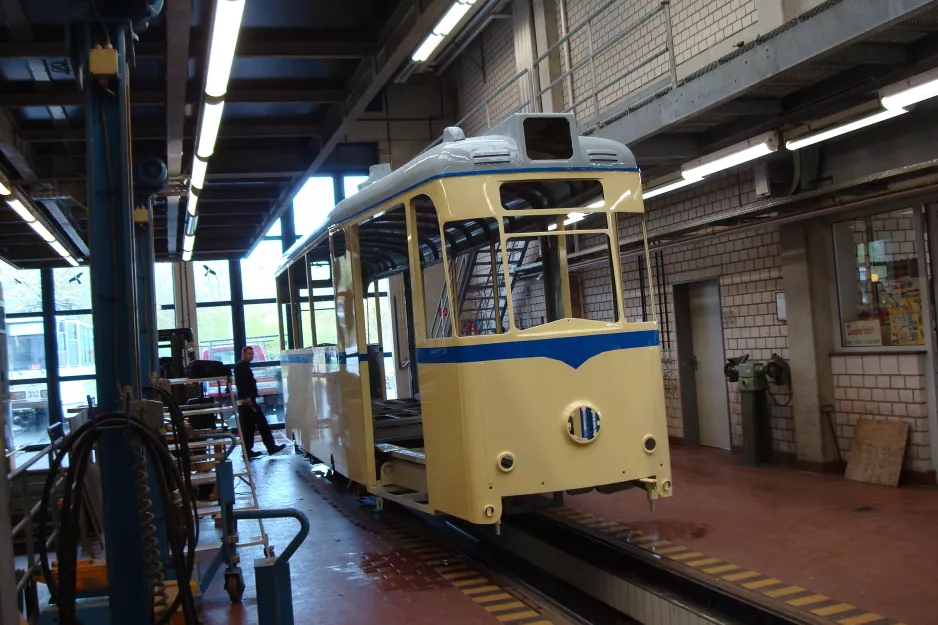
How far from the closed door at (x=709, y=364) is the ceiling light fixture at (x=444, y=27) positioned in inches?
203

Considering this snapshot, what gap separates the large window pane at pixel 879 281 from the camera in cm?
861

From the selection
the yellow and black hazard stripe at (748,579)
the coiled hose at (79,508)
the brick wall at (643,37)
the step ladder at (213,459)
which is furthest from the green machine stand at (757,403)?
the coiled hose at (79,508)

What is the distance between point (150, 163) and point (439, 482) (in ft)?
12.8

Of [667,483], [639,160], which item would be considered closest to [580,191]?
[667,483]

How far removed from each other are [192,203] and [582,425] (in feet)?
23.9

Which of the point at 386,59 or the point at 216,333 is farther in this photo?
the point at 216,333

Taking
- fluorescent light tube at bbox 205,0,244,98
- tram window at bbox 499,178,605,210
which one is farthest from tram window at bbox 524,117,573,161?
fluorescent light tube at bbox 205,0,244,98

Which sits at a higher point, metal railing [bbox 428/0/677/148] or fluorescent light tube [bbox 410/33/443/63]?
metal railing [bbox 428/0/677/148]

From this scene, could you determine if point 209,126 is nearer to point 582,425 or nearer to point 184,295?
point 582,425

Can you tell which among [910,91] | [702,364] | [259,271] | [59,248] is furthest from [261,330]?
[910,91]

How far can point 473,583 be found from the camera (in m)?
6.50

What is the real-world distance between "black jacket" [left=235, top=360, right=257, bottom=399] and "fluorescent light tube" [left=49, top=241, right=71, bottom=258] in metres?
3.77

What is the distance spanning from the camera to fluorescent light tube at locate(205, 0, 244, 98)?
18.3ft

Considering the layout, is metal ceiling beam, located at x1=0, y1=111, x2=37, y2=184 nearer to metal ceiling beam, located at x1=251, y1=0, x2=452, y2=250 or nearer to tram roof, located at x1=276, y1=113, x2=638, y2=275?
metal ceiling beam, located at x1=251, y1=0, x2=452, y2=250
